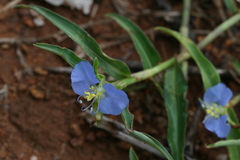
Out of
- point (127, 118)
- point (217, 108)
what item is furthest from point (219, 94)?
point (127, 118)

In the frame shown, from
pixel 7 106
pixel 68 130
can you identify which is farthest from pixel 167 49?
pixel 7 106

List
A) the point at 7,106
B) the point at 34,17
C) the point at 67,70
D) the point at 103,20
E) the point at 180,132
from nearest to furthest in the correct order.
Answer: the point at 180,132
the point at 7,106
the point at 67,70
the point at 34,17
the point at 103,20

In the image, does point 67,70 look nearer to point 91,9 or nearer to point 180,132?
point 91,9

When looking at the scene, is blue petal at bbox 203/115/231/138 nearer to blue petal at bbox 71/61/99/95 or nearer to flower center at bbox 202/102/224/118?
flower center at bbox 202/102/224/118

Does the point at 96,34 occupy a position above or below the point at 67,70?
above

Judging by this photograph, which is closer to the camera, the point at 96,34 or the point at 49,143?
the point at 49,143

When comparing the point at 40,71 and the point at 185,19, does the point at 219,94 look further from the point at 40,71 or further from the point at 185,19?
the point at 40,71

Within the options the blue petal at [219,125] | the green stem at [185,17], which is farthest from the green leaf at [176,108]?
the green stem at [185,17]
